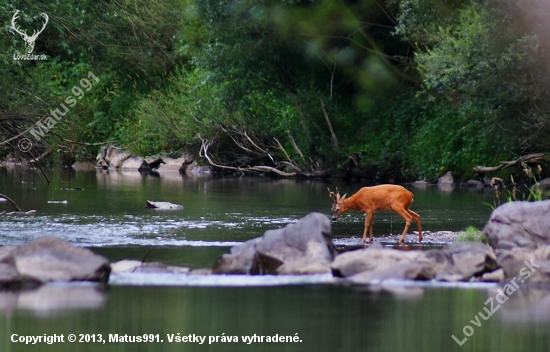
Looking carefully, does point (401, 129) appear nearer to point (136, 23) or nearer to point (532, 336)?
point (136, 23)

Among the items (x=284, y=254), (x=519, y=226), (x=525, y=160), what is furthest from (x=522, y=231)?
(x=525, y=160)

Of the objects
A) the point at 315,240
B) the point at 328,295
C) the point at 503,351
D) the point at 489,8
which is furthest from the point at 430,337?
the point at 489,8

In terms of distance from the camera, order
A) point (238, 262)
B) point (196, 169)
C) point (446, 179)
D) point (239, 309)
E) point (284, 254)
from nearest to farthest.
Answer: point (239, 309), point (238, 262), point (284, 254), point (446, 179), point (196, 169)

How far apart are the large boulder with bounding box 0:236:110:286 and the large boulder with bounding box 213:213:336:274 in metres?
1.69

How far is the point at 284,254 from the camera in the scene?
41.8ft

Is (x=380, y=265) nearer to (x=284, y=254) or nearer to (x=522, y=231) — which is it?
(x=284, y=254)

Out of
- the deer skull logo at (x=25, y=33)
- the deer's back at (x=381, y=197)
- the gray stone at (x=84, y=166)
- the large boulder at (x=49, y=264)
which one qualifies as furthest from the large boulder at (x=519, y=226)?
the gray stone at (x=84, y=166)

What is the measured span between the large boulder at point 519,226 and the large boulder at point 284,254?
2695 mm

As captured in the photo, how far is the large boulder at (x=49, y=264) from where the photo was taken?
11.8 m

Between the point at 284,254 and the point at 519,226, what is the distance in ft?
12.5

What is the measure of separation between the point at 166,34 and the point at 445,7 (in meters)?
13.5

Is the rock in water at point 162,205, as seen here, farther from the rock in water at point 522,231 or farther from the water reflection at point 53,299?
the water reflection at point 53,299

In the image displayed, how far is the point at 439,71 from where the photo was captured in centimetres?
2753

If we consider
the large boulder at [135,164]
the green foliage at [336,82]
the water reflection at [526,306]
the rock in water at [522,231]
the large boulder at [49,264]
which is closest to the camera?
the water reflection at [526,306]
